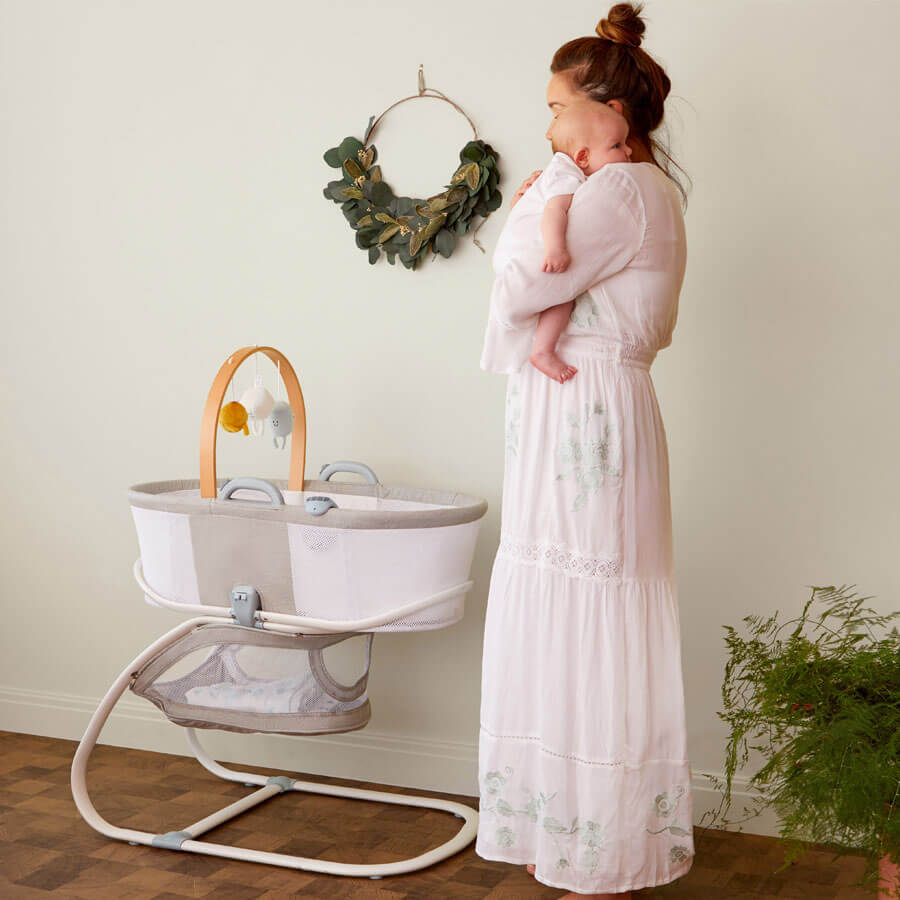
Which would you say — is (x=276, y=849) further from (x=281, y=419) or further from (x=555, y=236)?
(x=555, y=236)

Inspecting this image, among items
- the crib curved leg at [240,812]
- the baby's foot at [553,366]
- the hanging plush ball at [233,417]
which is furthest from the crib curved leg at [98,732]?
the baby's foot at [553,366]

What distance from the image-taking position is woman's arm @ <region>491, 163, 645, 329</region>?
1.64 meters

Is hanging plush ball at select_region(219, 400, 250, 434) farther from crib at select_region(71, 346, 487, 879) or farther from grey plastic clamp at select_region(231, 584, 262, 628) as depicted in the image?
grey plastic clamp at select_region(231, 584, 262, 628)

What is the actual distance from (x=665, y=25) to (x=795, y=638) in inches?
50.4

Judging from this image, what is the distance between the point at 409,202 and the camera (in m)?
2.44

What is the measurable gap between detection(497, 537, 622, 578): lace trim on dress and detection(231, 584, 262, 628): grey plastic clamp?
577mm

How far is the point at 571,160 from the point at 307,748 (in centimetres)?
159

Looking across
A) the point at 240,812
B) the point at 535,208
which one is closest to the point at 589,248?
the point at 535,208

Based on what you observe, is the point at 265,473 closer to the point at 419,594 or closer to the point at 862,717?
the point at 419,594

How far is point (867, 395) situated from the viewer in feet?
7.00

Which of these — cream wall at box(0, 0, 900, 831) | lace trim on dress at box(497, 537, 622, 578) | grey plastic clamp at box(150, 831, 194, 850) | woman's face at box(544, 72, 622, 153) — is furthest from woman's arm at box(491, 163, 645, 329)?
grey plastic clamp at box(150, 831, 194, 850)

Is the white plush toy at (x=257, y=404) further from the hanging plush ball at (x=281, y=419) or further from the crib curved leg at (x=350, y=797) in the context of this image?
the crib curved leg at (x=350, y=797)

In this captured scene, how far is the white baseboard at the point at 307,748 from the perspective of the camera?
2.44 m

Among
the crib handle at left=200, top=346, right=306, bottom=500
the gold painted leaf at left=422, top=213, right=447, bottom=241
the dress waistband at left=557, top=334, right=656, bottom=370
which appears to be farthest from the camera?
A: the gold painted leaf at left=422, top=213, right=447, bottom=241
